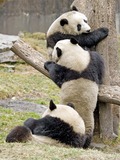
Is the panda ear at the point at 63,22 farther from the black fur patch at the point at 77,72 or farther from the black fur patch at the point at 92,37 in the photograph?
the black fur patch at the point at 77,72

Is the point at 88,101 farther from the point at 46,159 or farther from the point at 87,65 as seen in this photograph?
the point at 46,159

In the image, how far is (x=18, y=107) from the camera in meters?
9.84

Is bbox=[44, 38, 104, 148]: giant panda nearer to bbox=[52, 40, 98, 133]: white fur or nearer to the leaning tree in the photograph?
bbox=[52, 40, 98, 133]: white fur

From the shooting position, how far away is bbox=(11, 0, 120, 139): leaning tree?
7371mm

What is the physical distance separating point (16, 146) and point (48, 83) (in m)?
7.64

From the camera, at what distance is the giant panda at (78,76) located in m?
6.80

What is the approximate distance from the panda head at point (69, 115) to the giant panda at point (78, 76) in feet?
0.84

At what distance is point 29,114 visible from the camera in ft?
29.9

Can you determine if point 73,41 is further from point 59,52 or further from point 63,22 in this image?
point 63,22

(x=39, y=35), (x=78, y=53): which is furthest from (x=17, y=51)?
(x=39, y=35)

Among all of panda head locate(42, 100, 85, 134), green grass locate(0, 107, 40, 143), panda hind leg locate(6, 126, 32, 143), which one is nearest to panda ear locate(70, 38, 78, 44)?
panda head locate(42, 100, 85, 134)

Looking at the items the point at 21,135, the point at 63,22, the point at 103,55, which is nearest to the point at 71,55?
the point at 103,55

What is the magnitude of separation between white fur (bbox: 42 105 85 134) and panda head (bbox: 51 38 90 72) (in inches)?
22.9

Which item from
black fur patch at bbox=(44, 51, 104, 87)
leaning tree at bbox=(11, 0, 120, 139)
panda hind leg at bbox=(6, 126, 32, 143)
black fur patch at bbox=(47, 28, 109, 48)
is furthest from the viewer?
leaning tree at bbox=(11, 0, 120, 139)
